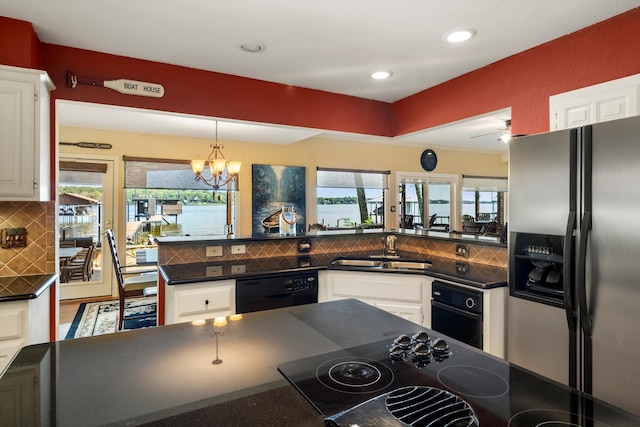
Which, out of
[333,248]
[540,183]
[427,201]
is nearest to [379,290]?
[333,248]

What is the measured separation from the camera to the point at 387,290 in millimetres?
2824

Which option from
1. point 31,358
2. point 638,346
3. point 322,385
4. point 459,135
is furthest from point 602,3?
point 459,135

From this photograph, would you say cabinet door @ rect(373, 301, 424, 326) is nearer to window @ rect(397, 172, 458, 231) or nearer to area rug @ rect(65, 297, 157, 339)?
area rug @ rect(65, 297, 157, 339)

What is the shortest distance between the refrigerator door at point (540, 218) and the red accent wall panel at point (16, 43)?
303 cm

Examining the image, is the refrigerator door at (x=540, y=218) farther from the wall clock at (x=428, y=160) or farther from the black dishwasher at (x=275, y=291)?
the wall clock at (x=428, y=160)

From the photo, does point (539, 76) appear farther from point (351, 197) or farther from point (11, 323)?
point (351, 197)

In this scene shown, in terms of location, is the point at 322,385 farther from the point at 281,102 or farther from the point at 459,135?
the point at 459,135

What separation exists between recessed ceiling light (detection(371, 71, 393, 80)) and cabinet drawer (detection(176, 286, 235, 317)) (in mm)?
2092

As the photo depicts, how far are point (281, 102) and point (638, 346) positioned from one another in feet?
9.64

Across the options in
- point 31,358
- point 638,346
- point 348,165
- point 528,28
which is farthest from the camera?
point 348,165

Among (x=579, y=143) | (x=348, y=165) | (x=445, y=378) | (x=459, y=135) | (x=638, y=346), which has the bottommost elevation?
(x=638, y=346)

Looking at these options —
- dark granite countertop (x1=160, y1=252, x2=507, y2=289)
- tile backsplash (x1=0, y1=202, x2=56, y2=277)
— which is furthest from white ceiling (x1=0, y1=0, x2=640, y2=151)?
dark granite countertop (x1=160, y1=252, x2=507, y2=289)

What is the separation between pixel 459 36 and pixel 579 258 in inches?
61.8

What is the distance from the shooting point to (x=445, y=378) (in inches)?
40.3
